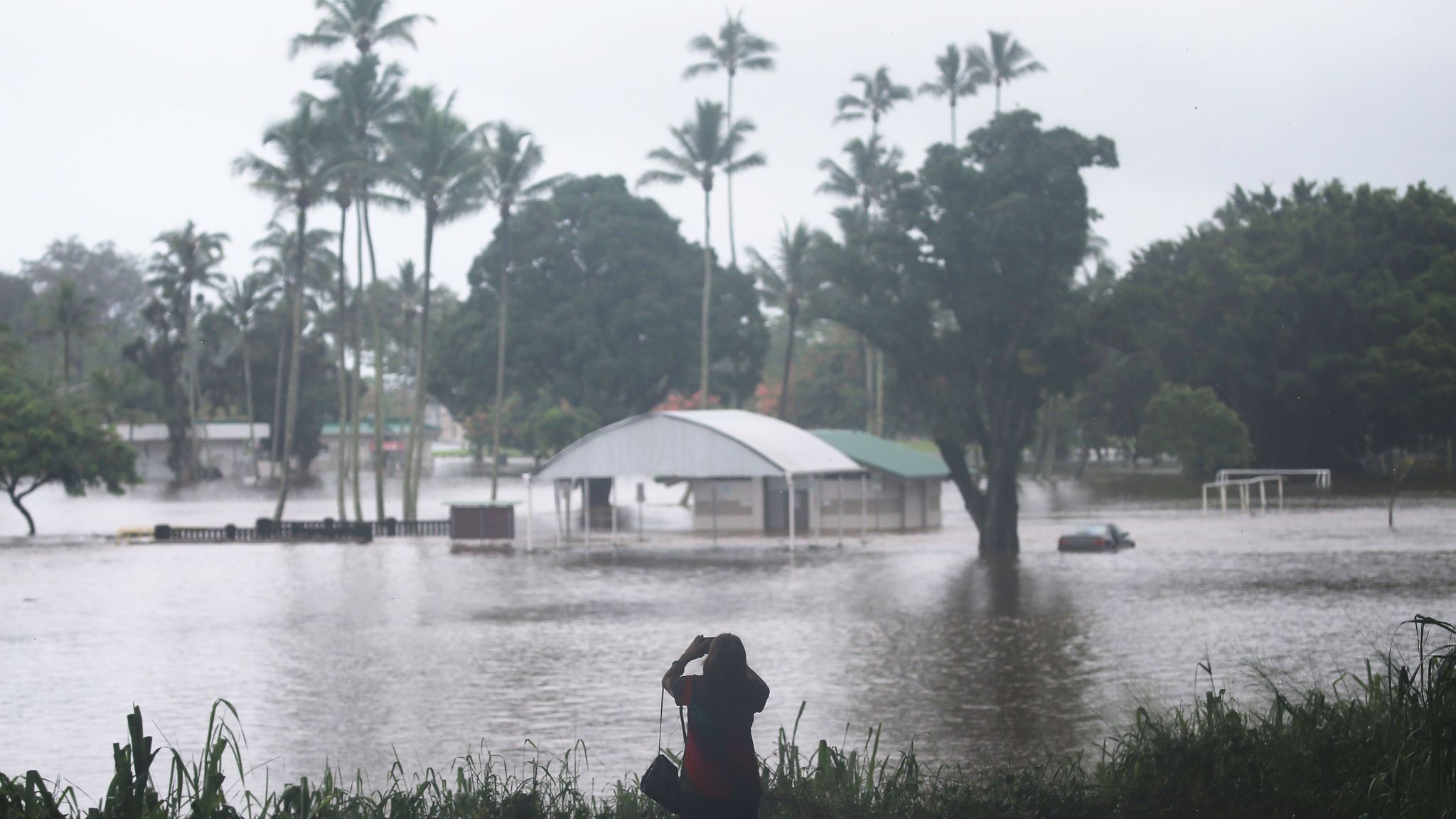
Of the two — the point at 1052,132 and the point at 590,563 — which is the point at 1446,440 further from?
the point at 590,563

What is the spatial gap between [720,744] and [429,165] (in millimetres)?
45761

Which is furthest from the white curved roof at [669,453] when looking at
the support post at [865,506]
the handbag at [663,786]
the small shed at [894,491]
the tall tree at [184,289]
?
the tall tree at [184,289]

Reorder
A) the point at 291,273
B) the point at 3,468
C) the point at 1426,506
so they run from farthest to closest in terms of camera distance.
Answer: the point at 291,273 → the point at 1426,506 → the point at 3,468

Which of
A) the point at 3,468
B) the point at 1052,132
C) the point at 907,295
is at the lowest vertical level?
the point at 3,468

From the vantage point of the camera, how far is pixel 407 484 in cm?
5216

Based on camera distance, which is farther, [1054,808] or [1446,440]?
[1446,440]

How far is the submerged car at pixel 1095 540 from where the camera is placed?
128 feet

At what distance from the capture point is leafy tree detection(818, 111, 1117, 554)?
38375 mm

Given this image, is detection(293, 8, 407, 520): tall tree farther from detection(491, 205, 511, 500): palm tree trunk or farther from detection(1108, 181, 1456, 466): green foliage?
detection(1108, 181, 1456, 466): green foliage

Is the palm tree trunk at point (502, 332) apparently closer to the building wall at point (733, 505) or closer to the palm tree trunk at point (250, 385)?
the building wall at point (733, 505)

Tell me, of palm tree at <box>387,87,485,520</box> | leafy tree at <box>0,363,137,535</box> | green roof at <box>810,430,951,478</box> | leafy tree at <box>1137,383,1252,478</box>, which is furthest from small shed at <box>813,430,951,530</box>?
leafy tree at <box>0,363,137,535</box>

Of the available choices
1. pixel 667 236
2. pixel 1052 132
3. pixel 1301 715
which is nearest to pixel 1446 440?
pixel 667 236

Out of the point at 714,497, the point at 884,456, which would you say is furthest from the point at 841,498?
the point at 714,497

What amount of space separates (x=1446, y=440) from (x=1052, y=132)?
43.5 metres
